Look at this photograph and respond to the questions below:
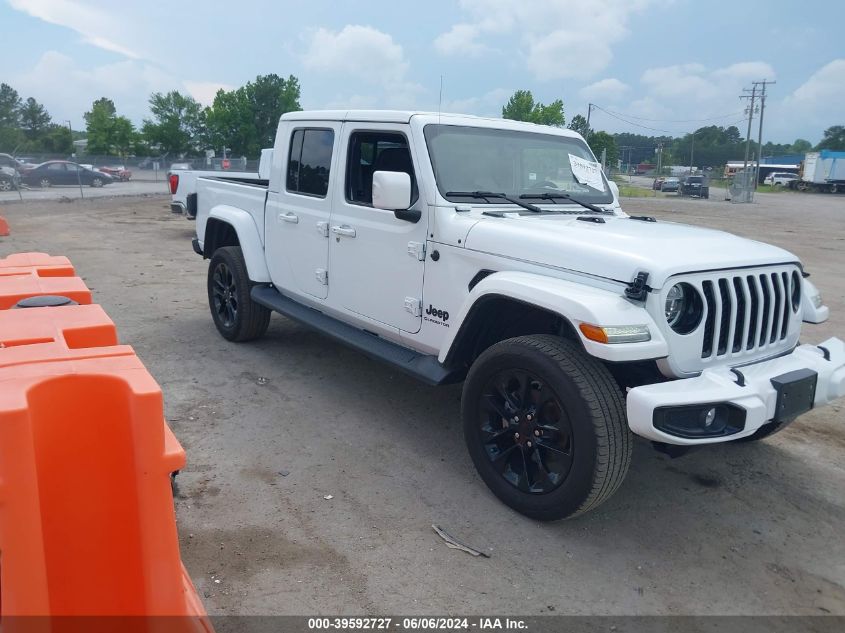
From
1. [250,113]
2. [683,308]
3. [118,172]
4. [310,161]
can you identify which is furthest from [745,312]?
[250,113]

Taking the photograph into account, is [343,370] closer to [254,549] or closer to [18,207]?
[254,549]

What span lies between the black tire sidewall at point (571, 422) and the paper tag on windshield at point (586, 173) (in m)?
1.84

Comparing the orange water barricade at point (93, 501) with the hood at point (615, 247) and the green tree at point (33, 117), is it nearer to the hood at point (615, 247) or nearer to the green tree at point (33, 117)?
the hood at point (615, 247)

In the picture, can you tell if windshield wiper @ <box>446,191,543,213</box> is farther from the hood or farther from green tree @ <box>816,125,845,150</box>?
green tree @ <box>816,125,845,150</box>

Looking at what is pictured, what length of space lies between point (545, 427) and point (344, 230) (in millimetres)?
2099

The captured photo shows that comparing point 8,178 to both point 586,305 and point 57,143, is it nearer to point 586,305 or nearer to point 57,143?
point 586,305

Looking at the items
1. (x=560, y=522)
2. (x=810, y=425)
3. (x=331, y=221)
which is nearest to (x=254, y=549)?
(x=560, y=522)

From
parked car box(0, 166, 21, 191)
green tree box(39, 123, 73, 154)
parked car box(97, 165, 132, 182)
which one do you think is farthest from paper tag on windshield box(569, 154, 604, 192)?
green tree box(39, 123, 73, 154)

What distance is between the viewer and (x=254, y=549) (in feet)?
10.6

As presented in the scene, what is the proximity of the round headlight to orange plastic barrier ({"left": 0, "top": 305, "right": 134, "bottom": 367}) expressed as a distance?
7.71 ft

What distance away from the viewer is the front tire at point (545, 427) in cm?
314

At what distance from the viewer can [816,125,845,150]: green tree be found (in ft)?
310

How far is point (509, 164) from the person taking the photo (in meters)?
4.54

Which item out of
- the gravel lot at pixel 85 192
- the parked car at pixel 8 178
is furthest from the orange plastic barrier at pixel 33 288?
the parked car at pixel 8 178
